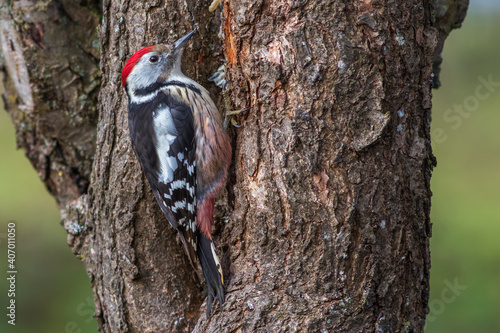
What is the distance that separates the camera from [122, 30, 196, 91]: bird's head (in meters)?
2.77

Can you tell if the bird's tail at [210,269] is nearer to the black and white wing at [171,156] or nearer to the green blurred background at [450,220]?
the black and white wing at [171,156]

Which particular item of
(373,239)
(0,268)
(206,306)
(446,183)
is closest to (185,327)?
(206,306)

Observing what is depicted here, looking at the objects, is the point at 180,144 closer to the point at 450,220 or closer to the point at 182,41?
the point at 182,41

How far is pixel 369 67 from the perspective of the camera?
93.4 inches

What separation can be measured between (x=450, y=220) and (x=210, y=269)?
2982 mm

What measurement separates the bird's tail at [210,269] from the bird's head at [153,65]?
98 centimetres

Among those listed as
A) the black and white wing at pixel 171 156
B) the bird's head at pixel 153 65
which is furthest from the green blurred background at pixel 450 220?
the bird's head at pixel 153 65

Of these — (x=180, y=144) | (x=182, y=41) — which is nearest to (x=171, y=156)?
(x=180, y=144)

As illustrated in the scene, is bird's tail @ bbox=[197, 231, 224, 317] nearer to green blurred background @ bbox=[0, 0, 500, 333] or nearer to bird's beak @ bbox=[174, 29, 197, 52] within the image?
bird's beak @ bbox=[174, 29, 197, 52]

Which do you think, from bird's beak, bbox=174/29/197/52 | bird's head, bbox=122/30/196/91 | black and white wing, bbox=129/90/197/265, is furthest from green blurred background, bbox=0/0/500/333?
bird's beak, bbox=174/29/197/52

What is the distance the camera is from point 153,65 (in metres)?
3.04

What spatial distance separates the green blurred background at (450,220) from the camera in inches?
168

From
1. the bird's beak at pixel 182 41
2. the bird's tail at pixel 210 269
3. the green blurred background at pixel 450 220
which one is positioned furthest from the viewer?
the green blurred background at pixel 450 220

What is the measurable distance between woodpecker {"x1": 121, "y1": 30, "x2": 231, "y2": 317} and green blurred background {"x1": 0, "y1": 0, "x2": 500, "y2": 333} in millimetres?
2220
